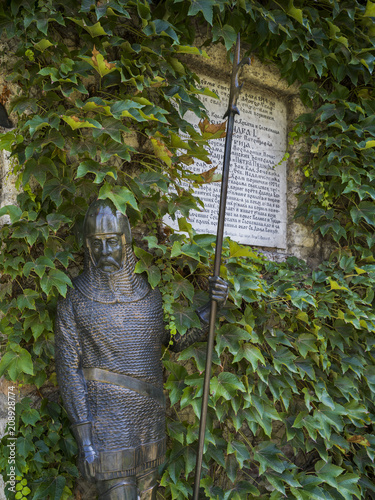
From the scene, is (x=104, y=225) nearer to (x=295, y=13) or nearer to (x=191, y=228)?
(x=191, y=228)

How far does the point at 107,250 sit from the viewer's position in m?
1.78

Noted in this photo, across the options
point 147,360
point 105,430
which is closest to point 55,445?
point 105,430

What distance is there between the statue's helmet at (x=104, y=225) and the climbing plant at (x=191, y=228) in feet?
0.15

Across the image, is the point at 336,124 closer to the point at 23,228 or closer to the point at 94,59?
the point at 94,59

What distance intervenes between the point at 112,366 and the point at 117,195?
2.50 ft

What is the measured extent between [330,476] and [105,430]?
1613 millimetres

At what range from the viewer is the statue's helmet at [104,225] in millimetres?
1793

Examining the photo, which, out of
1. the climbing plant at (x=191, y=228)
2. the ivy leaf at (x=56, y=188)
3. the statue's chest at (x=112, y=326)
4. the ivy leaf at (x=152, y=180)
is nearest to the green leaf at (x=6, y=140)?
the climbing plant at (x=191, y=228)

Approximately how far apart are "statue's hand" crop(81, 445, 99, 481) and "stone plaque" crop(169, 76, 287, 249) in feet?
5.10

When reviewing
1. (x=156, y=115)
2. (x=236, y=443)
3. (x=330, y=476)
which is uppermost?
(x=156, y=115)

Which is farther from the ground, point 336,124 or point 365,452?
point 336,124

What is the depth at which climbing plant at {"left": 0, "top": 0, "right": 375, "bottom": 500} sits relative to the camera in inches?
78.2

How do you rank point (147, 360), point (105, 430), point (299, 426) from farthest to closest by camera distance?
point (299, 426) → point (147, 360) → point (105, 430)

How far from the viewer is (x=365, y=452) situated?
2.84 metres
